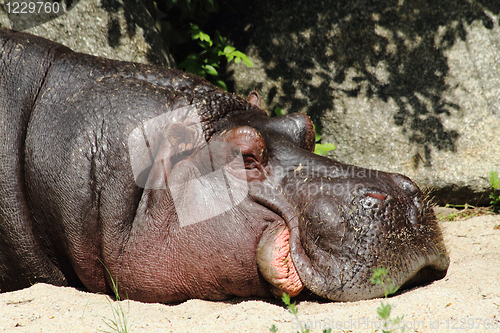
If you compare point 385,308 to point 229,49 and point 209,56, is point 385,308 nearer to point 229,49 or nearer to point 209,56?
point 229,49

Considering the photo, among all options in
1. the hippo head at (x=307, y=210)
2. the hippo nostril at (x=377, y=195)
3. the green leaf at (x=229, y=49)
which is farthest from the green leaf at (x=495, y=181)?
the green leaf at (x=229, y=49)

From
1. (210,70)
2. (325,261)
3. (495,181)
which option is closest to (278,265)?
(325,261)

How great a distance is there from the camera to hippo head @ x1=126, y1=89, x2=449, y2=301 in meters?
2.39

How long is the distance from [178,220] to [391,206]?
1.21m

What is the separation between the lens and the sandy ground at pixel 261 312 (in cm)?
215

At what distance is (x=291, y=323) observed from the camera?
87.7 inches

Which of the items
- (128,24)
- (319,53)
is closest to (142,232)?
(128,24)

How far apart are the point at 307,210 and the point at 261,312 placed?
60 cm

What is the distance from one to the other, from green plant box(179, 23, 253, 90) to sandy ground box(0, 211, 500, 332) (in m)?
2.66

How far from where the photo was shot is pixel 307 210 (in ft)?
8.15

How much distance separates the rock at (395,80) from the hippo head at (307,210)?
83.5 inches

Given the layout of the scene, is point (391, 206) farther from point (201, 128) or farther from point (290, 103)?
point (290, 103)

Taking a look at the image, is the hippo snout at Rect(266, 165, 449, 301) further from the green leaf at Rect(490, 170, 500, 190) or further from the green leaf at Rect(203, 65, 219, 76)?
the green leaf at Rect(203, 65, 219, 76)

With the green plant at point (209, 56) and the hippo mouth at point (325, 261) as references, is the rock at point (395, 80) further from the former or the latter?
the hippo mouth at point (325, 261)
